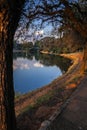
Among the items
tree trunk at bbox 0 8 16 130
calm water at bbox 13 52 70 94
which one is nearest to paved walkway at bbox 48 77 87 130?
tree trunk at bbox 0 8 16 130

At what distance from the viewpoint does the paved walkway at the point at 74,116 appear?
7.31 meters

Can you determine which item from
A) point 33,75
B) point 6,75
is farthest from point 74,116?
point 33,75

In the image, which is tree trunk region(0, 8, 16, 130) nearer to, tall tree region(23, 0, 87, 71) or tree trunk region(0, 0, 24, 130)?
tree trunk region(0, 0, 24, 130)

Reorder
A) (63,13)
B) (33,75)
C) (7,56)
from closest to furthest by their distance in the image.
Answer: (7,56) → (63,13) → (33,75)

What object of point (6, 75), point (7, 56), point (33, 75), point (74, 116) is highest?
point (7, 56)

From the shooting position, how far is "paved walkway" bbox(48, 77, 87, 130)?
7312 millimetres

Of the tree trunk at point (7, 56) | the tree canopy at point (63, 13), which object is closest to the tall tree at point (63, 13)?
the tree canopy at point (63, 13)

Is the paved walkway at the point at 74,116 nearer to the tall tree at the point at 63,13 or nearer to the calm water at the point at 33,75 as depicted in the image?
the tall tree at the point at 63,13

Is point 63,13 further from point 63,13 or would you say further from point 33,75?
point 33,75

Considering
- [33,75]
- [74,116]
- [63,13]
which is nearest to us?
[74,116]

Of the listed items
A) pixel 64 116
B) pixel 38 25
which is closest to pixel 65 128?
pixel 64 116

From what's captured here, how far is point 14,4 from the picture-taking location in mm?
5902

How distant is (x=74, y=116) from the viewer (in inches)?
324

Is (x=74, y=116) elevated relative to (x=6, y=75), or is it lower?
Answer: lower
